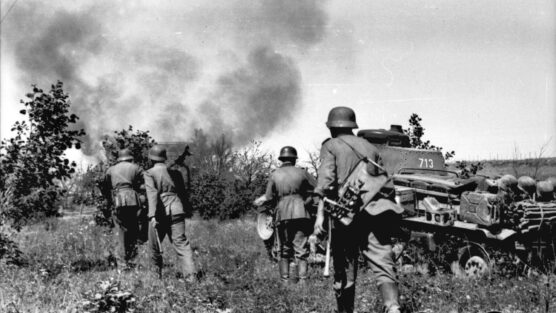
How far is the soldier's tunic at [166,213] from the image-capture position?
23.0 ft

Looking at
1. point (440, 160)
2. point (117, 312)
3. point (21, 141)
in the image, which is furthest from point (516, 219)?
point (21, 141)

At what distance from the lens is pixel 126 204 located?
301 inches

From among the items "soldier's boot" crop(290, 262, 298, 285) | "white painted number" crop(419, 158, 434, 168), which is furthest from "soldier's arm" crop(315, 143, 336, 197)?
"white painted number" crop(419, 158, 434, 168)

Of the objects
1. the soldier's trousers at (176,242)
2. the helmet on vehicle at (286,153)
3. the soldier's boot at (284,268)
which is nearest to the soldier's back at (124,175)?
the soldier's trousers at (176,242)

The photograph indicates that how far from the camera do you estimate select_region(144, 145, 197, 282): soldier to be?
23.0ft

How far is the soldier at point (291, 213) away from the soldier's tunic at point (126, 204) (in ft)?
5.99

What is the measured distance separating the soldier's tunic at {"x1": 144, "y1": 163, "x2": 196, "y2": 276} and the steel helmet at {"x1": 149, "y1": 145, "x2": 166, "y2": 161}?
87 mm

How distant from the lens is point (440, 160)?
10055mm

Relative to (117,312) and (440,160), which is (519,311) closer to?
(117,312)

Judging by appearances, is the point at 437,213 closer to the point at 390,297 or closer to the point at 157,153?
the point at 390,297

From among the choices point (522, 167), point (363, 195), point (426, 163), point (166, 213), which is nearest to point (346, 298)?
point (363, 195)

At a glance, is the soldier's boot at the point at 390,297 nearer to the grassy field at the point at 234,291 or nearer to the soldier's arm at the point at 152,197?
the grassy field at the point at 234,291

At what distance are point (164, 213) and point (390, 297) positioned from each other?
3790 millimetres

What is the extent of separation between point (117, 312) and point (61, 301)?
3.66 feet
